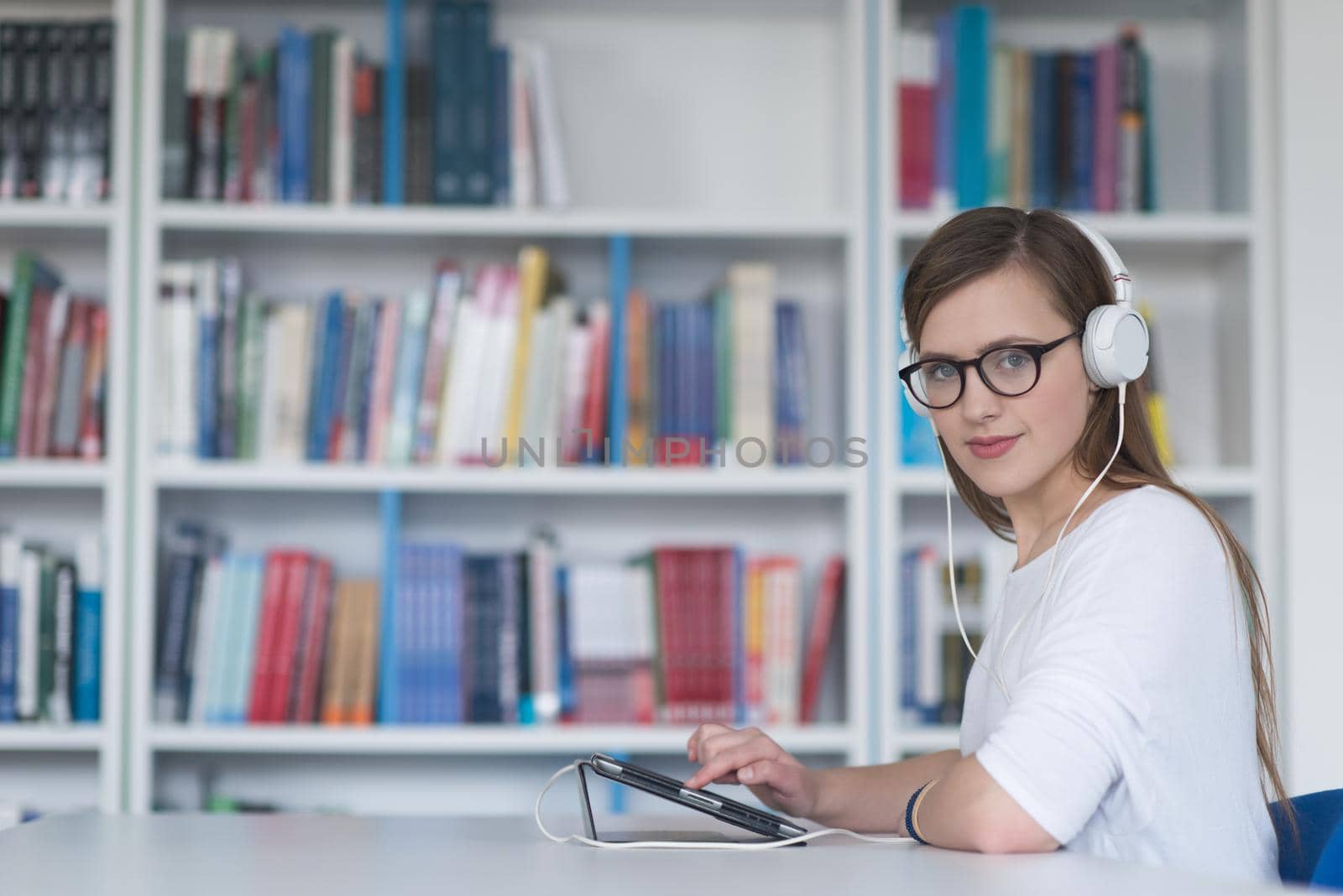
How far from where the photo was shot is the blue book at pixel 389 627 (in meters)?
2.46

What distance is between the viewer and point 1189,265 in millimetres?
2795

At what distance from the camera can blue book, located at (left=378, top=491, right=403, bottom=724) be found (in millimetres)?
2465

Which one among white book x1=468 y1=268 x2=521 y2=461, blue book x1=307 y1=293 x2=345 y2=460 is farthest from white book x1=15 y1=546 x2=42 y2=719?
white book x1=468 y1=268 x2=521 y2=461

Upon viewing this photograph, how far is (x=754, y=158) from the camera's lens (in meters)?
2.81

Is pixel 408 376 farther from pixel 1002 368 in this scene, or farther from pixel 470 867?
pixel 470 867

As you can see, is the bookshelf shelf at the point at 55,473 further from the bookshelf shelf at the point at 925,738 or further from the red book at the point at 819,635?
the bookshelf shelf at the point at 925,738

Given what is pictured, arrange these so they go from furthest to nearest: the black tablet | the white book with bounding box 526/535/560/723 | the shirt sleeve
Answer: the white book with bounding box 526/535/560/723
the black tablet
the shirt sleeve

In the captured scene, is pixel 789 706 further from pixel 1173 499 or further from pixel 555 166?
pixel 1173 499

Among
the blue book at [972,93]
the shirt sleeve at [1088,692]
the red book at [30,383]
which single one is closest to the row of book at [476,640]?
the red book at [30,383]

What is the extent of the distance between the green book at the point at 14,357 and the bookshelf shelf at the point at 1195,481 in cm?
162

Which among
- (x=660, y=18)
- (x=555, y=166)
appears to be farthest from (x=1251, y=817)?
(x=660, y=18)

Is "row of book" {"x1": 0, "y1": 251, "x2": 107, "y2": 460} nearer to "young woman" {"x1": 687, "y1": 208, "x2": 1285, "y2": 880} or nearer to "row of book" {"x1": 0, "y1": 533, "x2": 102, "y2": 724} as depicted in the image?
"row of book" {"x1": 0, "y1": 533, "x2": 102, "y2": 724}

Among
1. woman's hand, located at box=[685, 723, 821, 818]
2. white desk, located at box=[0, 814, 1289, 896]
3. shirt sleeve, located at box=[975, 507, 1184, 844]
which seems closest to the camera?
white desk, located at box=[0, 814, 1289, 896]

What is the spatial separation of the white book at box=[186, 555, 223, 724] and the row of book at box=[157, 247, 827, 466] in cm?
24
